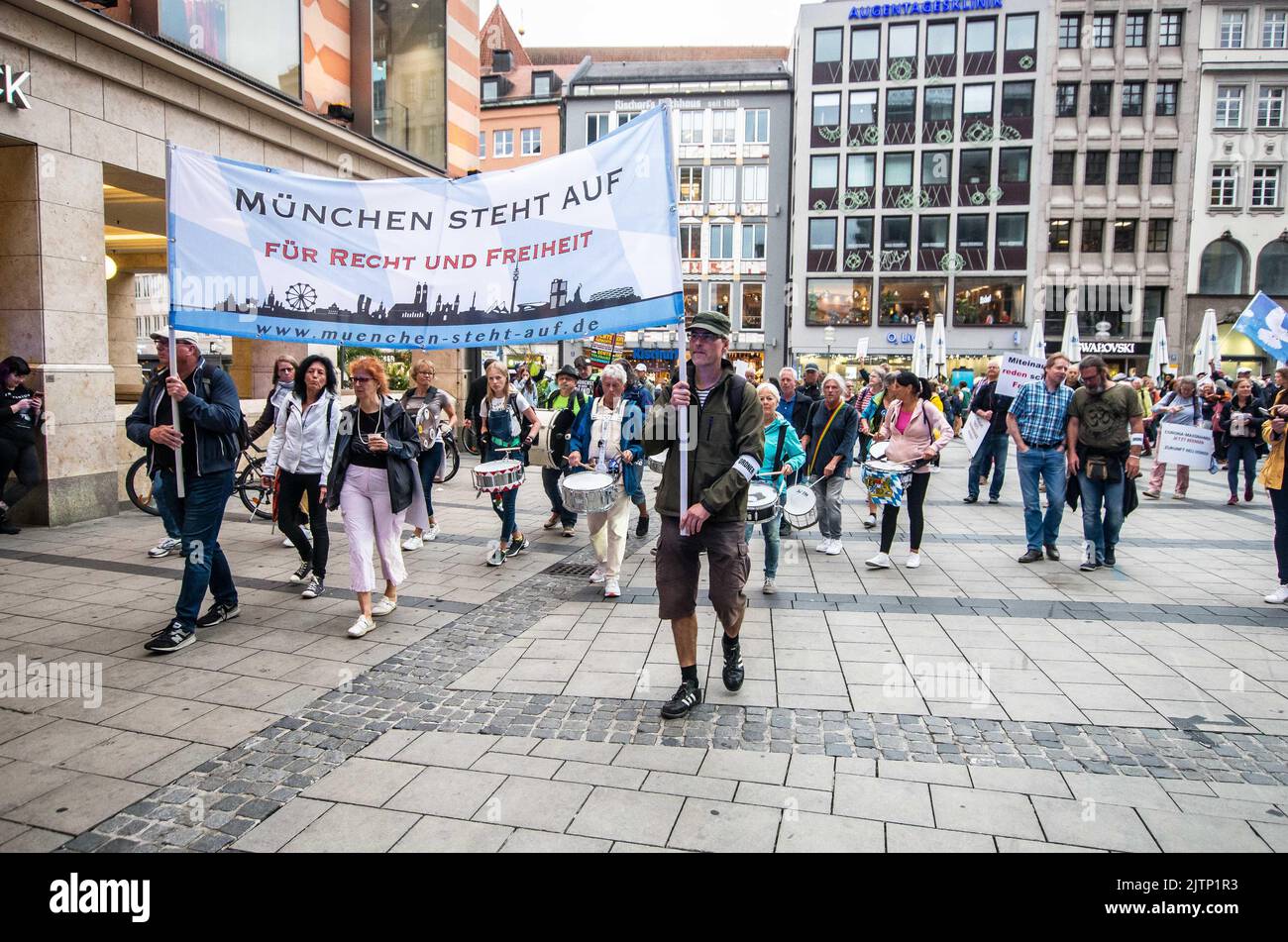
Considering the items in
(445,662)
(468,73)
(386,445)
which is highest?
(468,73)

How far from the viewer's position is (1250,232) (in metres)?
39.7

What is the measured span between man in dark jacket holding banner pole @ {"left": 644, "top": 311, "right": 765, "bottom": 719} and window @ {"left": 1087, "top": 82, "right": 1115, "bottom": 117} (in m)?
46.9

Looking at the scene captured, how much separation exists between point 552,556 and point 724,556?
419 cm

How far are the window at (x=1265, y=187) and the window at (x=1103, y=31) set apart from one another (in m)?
9.78

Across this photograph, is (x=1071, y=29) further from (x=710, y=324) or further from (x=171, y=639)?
(x=171, y=639)

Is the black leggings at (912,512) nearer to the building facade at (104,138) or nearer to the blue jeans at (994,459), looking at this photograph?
the blue jeans at (994,459)

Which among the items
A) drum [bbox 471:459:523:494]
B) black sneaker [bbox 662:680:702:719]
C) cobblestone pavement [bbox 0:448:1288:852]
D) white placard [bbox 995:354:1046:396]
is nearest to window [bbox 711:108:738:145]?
white placard [bbox 995:354:1046:396]

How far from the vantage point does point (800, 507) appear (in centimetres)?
739

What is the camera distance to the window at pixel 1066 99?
41.6 metres

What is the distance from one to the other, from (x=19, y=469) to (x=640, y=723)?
785cm

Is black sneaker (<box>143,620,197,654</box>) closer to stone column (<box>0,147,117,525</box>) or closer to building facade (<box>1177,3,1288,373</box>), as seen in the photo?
stone column (<box>0,147,117,525</box>)

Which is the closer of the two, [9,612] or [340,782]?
[340,782]

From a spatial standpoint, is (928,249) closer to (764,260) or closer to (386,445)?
(764,260)

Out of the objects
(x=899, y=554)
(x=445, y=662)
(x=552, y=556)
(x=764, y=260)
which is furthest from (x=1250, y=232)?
A: (x=445, y=662)
